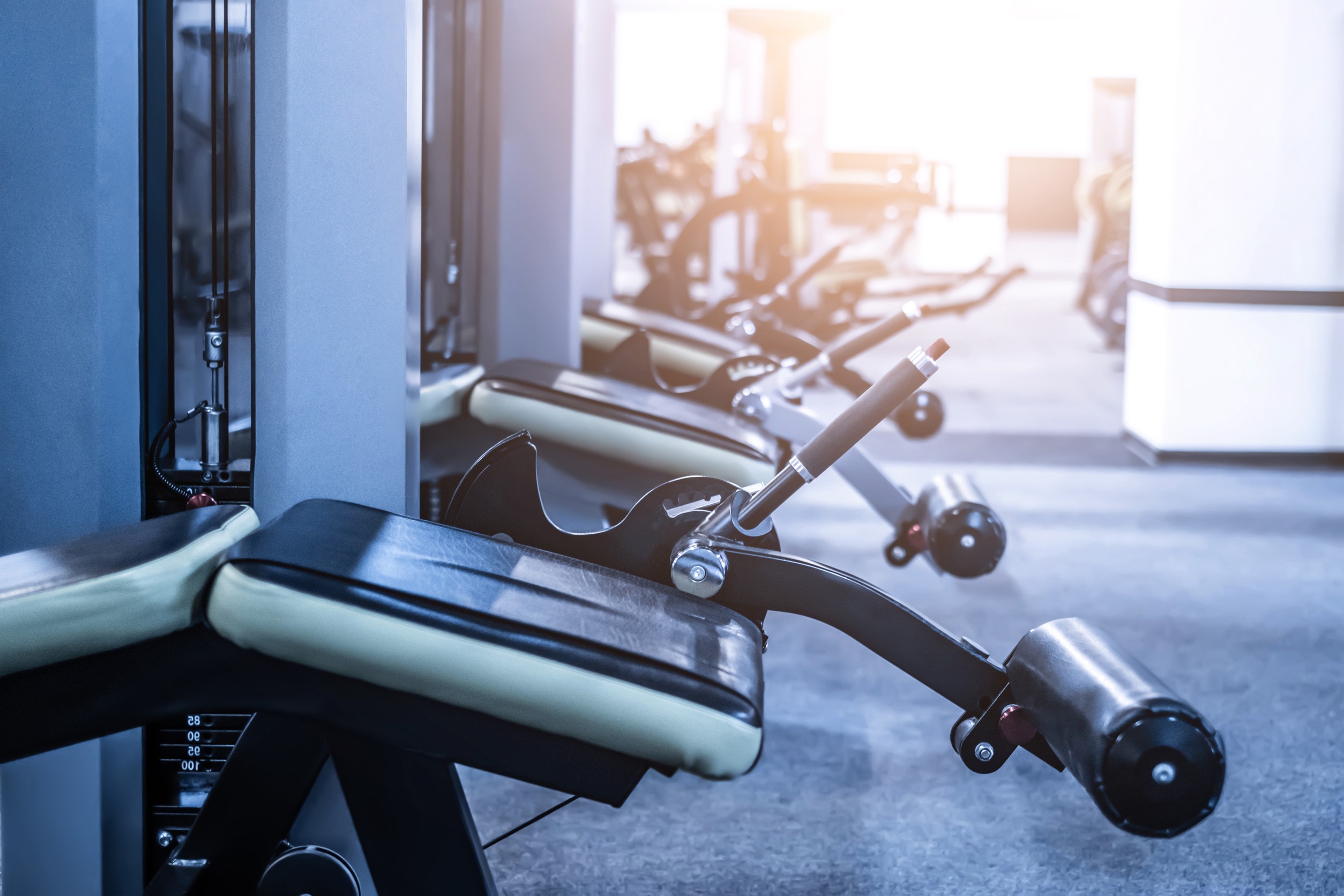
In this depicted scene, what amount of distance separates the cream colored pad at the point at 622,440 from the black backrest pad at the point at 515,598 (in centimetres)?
90

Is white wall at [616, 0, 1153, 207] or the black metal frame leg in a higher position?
white wall at [616, 0, 1153, 207]

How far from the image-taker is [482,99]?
10.5 ft

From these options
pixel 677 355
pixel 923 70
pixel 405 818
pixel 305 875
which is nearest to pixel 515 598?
pixel 405 818

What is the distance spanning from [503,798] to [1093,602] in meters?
1.66

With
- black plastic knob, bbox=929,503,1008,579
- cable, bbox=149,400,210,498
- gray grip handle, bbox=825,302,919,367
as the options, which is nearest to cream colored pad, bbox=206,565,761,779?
cable, bbox=149,400,210,498

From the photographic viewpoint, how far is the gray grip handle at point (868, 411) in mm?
1423

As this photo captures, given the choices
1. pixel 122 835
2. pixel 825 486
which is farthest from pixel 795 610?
pixel 825 486

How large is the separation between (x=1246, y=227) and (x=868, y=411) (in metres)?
3.67

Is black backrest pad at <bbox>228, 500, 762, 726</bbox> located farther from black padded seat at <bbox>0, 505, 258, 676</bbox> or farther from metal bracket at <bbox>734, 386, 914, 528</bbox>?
metal bracket at <bbox>734, 386, 914, 528</bbox>

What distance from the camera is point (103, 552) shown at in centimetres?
122

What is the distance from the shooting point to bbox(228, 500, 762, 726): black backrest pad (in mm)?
1118

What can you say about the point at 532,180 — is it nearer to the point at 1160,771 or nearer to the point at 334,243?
the point at 334,243

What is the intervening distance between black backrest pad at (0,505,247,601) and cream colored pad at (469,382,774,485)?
1.04 m

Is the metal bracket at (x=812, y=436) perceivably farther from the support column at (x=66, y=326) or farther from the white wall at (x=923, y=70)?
the white wall at (x=923, y=70)
